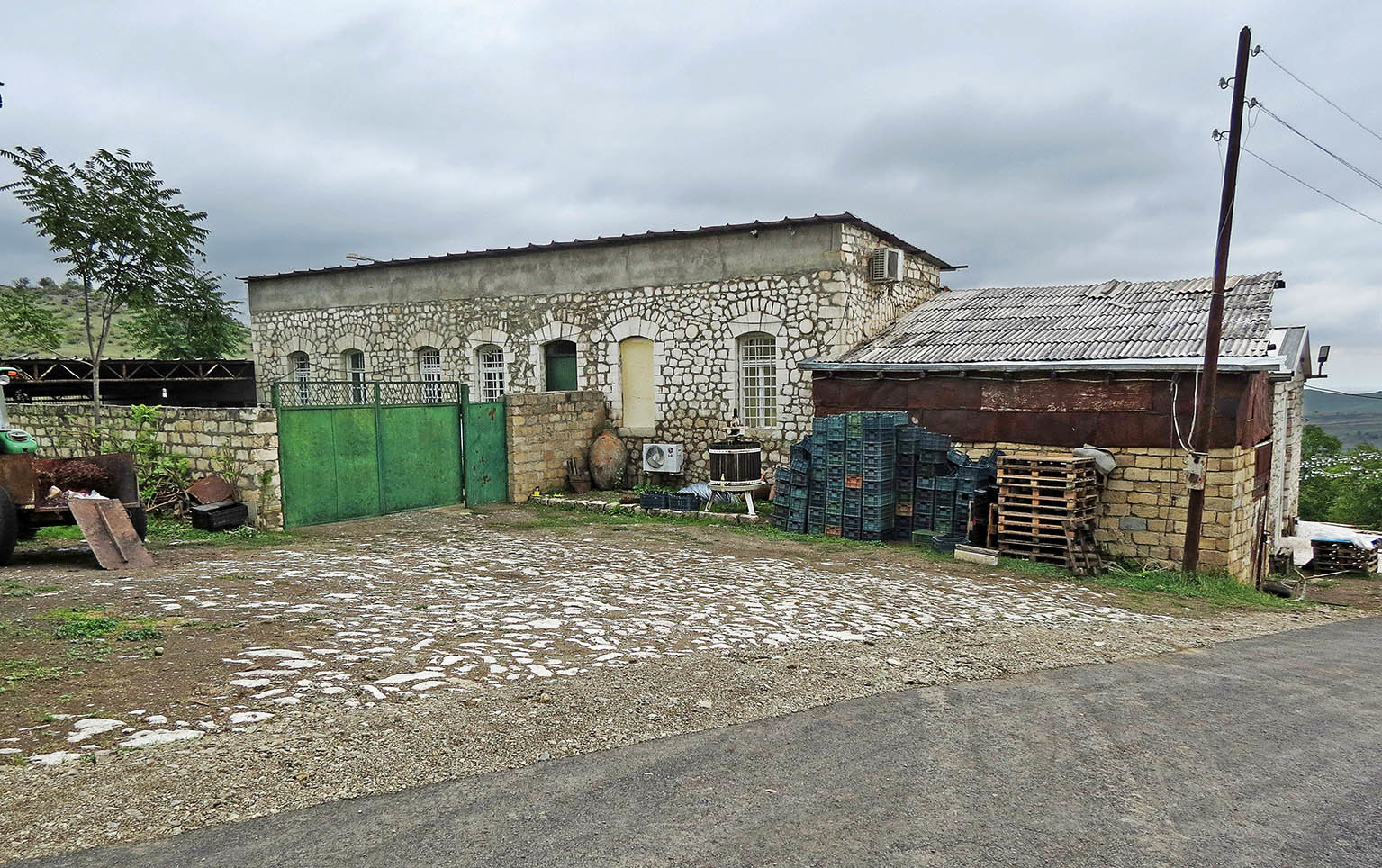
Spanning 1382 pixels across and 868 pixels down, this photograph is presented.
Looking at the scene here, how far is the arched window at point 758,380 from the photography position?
16.1 m

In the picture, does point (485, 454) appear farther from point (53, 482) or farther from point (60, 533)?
point (53, 482)

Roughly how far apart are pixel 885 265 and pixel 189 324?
1458cm

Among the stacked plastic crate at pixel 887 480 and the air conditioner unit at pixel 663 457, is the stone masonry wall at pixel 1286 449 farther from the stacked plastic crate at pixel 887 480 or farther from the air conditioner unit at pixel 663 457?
the air conditioner unit at pixel 663 457

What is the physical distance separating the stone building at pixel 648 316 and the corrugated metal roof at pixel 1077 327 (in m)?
1.25

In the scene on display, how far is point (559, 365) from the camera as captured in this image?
1853 centimetres

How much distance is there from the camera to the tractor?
903 centimetres

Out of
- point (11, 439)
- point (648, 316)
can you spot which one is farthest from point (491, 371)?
point (11, 439)

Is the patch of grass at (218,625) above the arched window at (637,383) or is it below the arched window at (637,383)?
below

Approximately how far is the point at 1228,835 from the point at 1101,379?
898 cm

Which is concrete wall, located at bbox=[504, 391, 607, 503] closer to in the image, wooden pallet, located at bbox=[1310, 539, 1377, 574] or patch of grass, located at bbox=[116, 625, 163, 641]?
patch of grass, located at bbox=[116, 625, 163, 641]

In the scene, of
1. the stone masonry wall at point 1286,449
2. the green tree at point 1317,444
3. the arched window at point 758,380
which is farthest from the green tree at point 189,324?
the green tree at point 1317,444

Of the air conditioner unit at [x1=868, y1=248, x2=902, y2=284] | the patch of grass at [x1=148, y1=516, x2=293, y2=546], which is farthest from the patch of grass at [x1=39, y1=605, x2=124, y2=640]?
the air conditioner unit at [x1=868, y1=248, x2=902, y2=284]

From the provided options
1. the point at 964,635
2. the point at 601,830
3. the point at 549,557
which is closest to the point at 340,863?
the point at 601,830

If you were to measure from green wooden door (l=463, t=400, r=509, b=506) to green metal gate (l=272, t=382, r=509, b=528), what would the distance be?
0.07 feet
